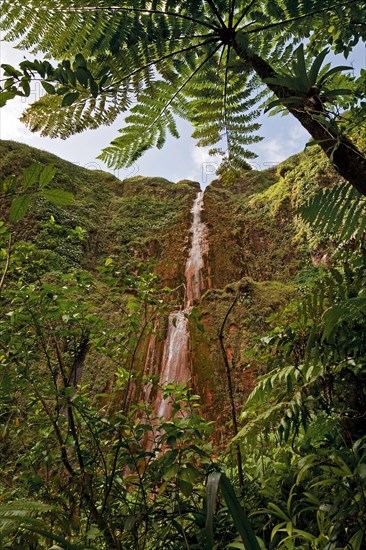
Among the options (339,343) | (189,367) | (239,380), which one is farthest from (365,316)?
(189,367)

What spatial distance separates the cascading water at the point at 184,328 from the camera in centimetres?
650

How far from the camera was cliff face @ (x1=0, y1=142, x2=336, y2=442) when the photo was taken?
6.54 m

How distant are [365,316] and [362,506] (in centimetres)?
57

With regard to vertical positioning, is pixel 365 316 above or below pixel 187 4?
below

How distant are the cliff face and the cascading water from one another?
0.08 m

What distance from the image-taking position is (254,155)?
215cm

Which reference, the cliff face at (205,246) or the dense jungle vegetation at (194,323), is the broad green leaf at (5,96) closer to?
the dense jungle vegetation at (194,323)

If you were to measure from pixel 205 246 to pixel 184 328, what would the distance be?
399 centimetres

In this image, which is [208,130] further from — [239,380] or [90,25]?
[239,380]

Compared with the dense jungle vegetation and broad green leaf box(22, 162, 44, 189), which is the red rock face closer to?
the dense jungle vegetation

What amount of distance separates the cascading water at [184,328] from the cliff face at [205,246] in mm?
82

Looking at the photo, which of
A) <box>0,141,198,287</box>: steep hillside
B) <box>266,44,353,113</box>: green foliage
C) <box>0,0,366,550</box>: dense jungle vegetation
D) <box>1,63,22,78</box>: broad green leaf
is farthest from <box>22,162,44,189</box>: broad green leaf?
<box>0,141,198,287</box>: steep hillside

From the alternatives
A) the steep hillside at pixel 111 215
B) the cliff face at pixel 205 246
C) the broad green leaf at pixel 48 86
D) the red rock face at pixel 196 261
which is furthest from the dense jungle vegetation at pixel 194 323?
the steep hillside at pixel 111 215

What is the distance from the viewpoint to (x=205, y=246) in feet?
35.8
